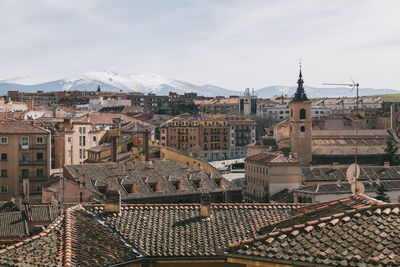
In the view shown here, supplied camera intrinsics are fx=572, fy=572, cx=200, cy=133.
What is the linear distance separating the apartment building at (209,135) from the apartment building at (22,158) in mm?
44220

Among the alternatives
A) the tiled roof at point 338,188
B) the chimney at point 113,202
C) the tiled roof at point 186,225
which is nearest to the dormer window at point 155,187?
the tiled roof at point 338,188

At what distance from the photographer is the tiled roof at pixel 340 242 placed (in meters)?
9.17

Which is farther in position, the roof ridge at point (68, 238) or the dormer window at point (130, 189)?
the dormer window at point (130, 189)

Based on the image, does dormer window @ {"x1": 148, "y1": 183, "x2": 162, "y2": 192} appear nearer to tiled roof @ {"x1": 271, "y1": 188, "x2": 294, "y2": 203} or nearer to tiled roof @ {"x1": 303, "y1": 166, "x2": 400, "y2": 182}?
tiled roof @ {"x1": 271, "y1": 188, "x2": 294, "y2": 203}

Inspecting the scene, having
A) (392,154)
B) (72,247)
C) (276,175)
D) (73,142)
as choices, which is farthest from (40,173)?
(392,154)

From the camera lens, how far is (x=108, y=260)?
11461 mm

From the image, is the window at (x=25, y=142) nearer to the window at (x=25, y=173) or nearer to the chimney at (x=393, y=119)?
the window at (x=25, y=173)

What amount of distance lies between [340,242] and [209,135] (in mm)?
82987

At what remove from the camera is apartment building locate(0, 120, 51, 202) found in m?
43.7

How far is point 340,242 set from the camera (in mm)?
9719

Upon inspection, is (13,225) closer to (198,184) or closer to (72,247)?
(198,184)

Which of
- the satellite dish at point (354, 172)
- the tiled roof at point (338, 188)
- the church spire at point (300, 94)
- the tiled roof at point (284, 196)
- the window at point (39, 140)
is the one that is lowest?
the tiled roof at point (284, 196)

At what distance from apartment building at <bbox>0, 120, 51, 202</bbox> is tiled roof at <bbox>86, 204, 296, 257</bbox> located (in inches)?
1198

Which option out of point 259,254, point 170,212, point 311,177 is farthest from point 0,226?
point 311,177
